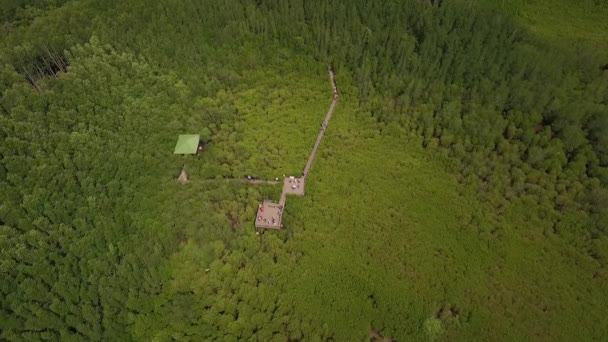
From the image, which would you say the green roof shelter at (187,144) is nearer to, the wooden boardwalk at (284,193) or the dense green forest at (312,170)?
the dense green forest at (312,170)

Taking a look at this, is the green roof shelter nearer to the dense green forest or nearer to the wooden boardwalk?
the dense green forest

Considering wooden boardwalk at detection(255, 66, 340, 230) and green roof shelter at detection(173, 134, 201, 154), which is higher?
green roof shelter at detection(173, 134, 201, 154)

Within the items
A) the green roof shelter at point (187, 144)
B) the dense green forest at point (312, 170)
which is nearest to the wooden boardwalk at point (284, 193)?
the dense green forest at point (312, 170)

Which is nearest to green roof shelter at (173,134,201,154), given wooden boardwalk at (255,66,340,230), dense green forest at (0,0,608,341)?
dense green forest at (0,0,608,341)

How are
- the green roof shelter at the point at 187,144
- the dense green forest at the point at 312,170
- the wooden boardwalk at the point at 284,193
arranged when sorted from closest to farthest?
1. the dense green forest at the point at 312,170
2. the wooden boardwalk at the point at 284,193
3. the green roof shelter at the point at 187,144

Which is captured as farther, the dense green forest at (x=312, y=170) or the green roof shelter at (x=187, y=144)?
the green roof shelter at (x=187, y=144)

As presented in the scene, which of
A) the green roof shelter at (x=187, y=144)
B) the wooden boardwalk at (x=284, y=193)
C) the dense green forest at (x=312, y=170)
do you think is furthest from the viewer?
the green roof shelter at (x=187, y=144)
